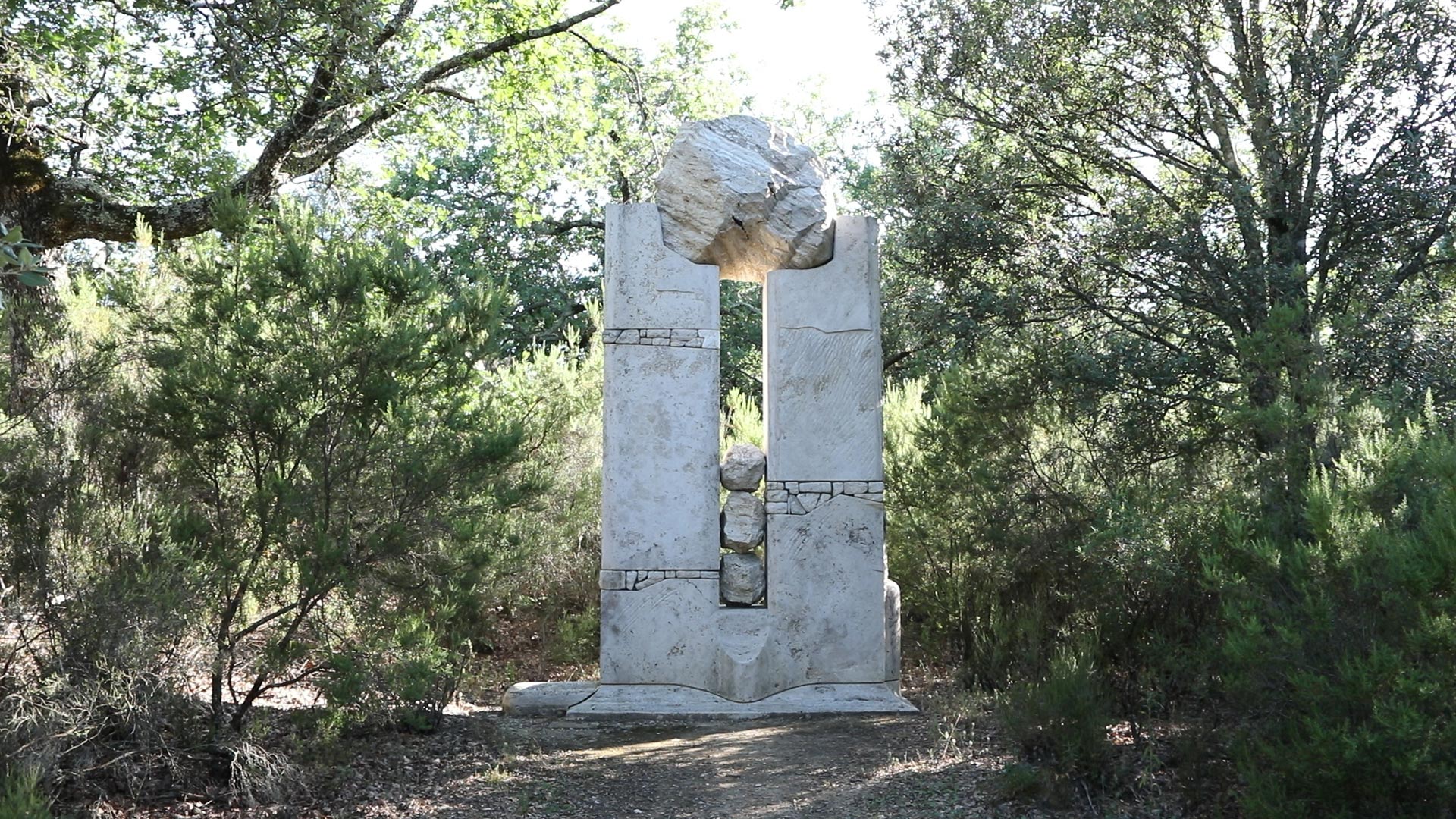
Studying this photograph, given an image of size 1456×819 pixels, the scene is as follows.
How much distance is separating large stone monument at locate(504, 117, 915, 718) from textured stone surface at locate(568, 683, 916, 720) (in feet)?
0.04

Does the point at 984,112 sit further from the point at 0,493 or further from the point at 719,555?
the point at 0,493

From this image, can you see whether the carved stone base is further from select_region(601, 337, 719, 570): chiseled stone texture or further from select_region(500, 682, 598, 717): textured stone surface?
select_region(601, 337, 719, 570): chiseled stone texture

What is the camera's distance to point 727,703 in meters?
6.59

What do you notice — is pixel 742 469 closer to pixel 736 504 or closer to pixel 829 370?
pixel 736 504

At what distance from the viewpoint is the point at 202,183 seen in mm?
10078

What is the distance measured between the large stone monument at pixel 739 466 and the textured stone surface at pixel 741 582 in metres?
0.01

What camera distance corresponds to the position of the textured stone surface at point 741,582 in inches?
269

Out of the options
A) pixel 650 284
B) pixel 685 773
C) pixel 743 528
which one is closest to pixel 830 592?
pixel 743 528

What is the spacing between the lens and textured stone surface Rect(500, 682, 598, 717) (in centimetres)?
661

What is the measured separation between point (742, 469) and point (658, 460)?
0.55 metres

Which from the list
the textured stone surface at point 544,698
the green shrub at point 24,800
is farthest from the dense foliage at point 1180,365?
the green shrub at point 24,800

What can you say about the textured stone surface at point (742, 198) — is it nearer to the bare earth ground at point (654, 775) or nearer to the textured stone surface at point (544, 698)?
the textured stone surface at point (544, 698)

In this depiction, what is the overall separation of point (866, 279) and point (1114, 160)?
1577 millimetres

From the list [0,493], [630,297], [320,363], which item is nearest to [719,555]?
[630,297]
